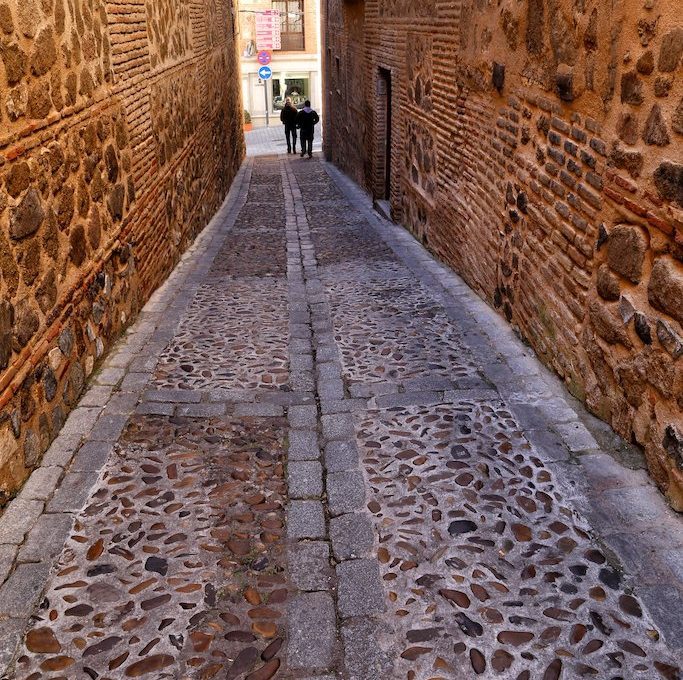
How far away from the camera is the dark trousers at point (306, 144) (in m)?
21.0

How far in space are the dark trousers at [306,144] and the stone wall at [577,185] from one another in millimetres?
13568

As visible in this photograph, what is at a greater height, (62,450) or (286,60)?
(286,60)

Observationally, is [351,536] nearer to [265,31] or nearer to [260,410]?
[260,410]

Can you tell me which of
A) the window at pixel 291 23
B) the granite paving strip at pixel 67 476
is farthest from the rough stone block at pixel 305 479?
the window at pixel 291 23

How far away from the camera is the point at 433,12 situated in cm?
749

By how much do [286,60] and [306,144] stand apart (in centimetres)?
1801

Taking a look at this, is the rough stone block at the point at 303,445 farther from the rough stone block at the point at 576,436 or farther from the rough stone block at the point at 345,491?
the rough stone block at the point at 576,436

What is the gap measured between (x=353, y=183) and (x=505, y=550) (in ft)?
42.4

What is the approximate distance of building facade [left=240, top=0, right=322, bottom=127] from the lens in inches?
1433

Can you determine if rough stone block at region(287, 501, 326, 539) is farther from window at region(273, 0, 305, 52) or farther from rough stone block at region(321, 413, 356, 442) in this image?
window at region(273, 0, 305, 52)

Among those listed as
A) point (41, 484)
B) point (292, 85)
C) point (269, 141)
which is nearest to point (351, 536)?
point (41, 484)

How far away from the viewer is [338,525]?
3.26m

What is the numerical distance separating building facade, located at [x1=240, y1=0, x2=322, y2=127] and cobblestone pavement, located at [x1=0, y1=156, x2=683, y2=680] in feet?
110

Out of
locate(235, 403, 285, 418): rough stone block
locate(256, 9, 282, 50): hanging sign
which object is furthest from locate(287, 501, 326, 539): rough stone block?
locate(256, 9, 282, 50): hanging sign
